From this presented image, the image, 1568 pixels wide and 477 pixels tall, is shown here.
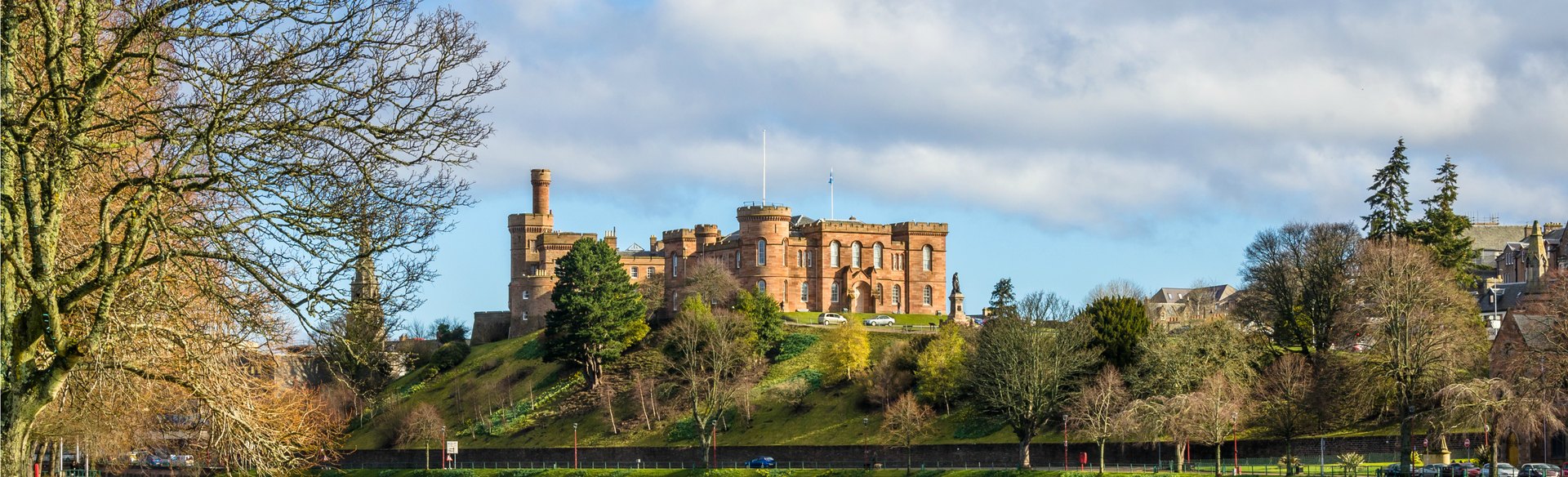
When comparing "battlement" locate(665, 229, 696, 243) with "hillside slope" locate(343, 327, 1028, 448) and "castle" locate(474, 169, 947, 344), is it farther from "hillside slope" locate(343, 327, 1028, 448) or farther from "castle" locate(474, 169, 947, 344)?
"hillside slope" locate(343, 327, 1028, 448)

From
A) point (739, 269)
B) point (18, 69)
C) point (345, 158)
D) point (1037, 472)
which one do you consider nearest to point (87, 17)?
point (18, 69)

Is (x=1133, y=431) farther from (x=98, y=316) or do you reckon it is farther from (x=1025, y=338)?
(x=98, y=316)

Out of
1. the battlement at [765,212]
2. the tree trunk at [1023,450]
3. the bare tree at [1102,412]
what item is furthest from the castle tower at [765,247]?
the tree trunk at [1023,450]

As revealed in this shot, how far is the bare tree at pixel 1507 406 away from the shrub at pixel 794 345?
1498 inches

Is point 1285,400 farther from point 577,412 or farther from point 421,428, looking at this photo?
point 421,428

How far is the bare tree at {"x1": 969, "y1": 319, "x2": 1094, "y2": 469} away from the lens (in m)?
58.8

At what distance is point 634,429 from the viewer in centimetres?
7612

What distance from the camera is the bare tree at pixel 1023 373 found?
58812mm

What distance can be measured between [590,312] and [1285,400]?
1514 inches

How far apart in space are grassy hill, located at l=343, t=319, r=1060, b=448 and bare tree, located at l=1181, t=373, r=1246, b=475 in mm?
9285

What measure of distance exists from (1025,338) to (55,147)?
51.8 meters

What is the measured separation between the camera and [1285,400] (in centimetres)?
5559

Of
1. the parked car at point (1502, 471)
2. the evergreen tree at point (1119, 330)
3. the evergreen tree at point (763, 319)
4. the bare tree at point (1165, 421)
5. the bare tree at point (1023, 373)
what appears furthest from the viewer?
the evergreen tree at point (763, 319)

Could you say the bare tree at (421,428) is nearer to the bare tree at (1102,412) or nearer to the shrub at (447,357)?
the shrub at (447,357)
